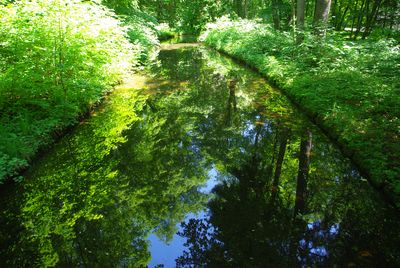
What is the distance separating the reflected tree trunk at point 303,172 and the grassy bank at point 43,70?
534cm

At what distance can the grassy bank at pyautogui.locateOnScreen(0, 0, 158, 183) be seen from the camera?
6941mm

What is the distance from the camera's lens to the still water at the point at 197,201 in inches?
165

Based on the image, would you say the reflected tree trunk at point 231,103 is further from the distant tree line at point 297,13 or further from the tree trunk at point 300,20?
the distant tree line at point 297,13

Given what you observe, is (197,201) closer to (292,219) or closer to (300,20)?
(292,219)

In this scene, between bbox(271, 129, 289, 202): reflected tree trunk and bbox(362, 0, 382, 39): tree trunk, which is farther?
bbox(362, 0, 382, 39): tree trunk

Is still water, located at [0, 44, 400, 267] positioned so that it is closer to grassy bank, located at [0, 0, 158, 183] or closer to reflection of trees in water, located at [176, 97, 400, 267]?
reflection of trees in water, located at [176, 97, 400, 267]

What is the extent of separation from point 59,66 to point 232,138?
15.6 feet

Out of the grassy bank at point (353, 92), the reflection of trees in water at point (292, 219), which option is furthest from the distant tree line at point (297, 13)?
the reflection of trees in water at point (292, 219)

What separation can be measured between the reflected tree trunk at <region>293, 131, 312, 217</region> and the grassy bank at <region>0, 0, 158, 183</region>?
210 inches

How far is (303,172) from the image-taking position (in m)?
6.11

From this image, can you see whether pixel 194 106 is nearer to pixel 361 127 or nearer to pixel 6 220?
pixel 361 127

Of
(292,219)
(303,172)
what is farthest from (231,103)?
(292,219)

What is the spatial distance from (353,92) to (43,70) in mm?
8106

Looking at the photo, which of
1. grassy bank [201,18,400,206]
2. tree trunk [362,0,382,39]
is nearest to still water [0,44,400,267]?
grassy bank [201,18,400,206]
